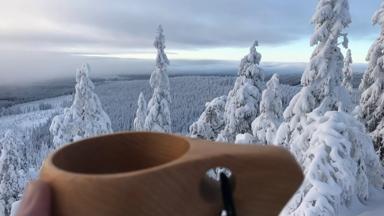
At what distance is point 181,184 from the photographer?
958 mm

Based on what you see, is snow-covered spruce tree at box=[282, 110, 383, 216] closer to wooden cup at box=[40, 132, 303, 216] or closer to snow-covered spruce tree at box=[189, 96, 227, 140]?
wooden cup at box=[40, 132, 303, 216]

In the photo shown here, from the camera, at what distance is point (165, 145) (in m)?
1.21

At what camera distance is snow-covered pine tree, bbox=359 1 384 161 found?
67.7 feet

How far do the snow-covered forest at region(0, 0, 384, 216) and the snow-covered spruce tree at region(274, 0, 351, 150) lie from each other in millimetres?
38

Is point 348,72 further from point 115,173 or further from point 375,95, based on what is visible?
point 115,173

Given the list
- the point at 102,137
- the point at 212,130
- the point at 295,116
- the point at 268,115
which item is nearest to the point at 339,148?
the point at 295,116

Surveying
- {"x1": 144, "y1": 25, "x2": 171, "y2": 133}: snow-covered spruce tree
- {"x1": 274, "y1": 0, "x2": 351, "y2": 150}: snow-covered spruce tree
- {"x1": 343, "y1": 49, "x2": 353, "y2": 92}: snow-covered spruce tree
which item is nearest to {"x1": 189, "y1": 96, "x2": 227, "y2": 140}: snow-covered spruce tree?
{"x1": 274, "y1": 0, "x2": 351, "y2": 150}: snow-covered spruce tree

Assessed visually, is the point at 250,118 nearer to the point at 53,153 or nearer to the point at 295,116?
the point at 295,116

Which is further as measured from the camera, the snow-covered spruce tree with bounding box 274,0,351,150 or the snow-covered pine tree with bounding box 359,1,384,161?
the snow-covered pine tree with bounding box 359,1,384,161

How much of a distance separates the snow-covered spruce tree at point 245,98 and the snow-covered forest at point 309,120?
52 millimetres

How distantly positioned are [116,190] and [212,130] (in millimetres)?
21351

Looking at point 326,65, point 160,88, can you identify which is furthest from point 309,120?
point 160,88

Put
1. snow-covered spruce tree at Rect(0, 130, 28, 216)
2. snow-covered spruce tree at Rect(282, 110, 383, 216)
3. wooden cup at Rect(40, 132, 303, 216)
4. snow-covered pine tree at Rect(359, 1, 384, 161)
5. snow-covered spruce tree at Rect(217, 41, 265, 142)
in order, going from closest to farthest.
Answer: wooden cup at Rect(40, 132, 303, 216) < snow-covered spruce tree at Rect(282, 110, 383, 216) < snow-covered pine tree at Rect(359, 1, 384, 161) < snow-covered spruce tree at Rect(217, 41, 265, 142) < snow-covered spruce tree at Rect(0, 130, 28, 216)

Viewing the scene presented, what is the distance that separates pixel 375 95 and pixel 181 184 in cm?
2224
